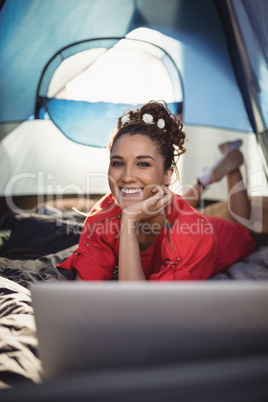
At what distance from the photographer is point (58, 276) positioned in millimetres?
1210

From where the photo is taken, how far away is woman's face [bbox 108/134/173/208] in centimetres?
114

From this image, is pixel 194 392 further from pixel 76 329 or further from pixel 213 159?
pixel 213 159

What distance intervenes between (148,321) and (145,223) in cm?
80

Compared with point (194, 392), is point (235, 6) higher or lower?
higher

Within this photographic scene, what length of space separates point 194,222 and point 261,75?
2.08ft

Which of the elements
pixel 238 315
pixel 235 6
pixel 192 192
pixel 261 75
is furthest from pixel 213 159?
pixel 238 315

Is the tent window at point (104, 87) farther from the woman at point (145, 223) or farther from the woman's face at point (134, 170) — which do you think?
the woman's face at point (134, 170)

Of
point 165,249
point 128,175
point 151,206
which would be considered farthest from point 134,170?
point 165,249

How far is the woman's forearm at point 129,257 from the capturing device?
1019 mm

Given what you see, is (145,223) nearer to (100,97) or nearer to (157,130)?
(157,130)

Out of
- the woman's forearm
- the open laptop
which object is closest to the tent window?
the woman's forearm

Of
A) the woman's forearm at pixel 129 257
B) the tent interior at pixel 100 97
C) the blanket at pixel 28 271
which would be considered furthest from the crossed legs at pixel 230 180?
the woman's forearm at pixel 129 257

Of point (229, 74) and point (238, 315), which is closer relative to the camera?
point (238, 315)

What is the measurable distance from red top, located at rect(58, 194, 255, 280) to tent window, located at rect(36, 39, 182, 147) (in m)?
0.54
